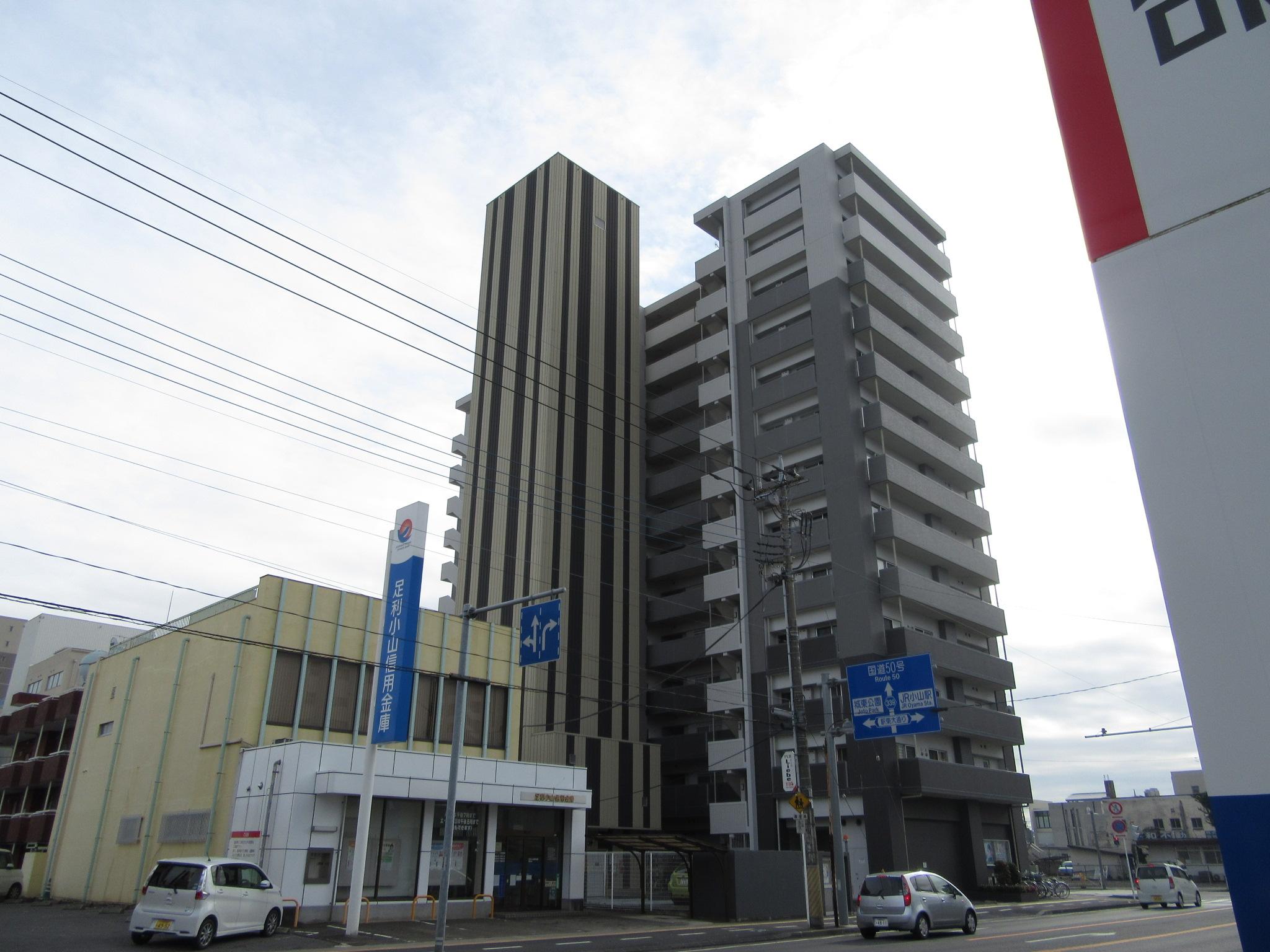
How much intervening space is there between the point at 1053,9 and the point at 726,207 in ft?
195

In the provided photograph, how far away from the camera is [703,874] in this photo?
28.5 metres

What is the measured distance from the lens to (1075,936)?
2125cm

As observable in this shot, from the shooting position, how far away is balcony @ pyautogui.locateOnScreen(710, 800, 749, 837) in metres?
46.6

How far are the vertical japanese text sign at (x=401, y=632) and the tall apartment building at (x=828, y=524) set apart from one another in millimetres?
23865

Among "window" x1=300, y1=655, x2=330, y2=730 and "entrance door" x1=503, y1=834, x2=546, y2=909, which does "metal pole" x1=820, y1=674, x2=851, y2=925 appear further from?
"window" x1=300, y1=655, x2=330, y2=730

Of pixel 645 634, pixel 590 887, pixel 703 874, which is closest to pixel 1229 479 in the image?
pixel 703 874

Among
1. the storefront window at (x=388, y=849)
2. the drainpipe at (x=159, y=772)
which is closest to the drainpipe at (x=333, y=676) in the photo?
the storefront window at (x=388, y=849)

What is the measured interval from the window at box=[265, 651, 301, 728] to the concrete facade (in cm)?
4

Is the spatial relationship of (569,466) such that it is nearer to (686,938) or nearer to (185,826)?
(185,826)

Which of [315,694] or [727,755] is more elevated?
[315,694]

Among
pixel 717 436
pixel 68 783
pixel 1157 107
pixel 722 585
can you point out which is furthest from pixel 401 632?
pixel 717 436

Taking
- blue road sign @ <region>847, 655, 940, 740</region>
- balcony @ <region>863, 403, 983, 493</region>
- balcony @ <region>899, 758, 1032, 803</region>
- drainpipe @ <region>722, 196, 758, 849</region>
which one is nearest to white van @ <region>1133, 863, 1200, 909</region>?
balcony @ <region>899, 758, 1032, 803</region>

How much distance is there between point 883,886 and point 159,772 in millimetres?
24649

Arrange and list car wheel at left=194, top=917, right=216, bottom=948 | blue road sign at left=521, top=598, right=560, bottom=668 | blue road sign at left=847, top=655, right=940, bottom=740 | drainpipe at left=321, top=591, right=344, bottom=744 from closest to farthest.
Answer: car wheel at left=194, top=917, right=216, bottom=948
blue road sign at left=521, top=598, right=560, bottom=668
blue road sign at left=847, top=655, right=940, bottom=740
drainpipe at left=321, top=591, right=344, bottom=744
